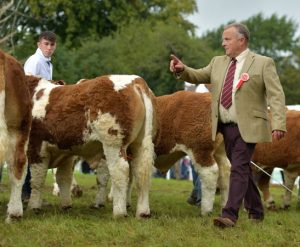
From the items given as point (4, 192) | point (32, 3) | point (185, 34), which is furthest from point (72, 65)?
point (4, 192)

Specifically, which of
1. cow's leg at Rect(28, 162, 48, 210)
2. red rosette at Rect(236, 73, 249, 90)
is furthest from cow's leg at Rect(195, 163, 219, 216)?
cow's leg at Rect(28, 162, 48, 210)

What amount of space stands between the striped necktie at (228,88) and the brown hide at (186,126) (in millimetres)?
1527

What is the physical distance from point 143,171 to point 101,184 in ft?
6.04

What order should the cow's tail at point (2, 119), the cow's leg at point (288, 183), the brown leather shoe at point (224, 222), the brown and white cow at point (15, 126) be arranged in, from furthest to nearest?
the cow's leg at point (288, 183)
the brown and white cow at point (15, 126)
the brown leather shoe at point (224, 222)
the cow's tail at point (2, 119)

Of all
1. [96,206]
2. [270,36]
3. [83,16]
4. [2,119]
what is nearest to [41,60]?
[96,206]

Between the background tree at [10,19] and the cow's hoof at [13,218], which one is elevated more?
the background tree at [10,19]

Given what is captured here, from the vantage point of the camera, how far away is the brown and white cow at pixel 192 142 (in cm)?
924

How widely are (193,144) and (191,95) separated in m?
0.87

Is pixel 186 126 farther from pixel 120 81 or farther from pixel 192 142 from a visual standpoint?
pixel 120 81

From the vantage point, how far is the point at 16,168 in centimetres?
773

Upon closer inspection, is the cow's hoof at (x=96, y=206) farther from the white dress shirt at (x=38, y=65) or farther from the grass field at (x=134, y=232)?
the white dress shirt at (x=38, y=65)

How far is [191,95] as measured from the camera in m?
9.82

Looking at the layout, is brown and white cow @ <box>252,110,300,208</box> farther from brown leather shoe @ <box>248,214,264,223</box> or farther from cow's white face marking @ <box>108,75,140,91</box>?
cow's white face marking @ <box>108,75,140,91</box>

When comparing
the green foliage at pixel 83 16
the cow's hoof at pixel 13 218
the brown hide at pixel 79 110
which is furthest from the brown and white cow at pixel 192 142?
the green foliage at pixel 83 16
